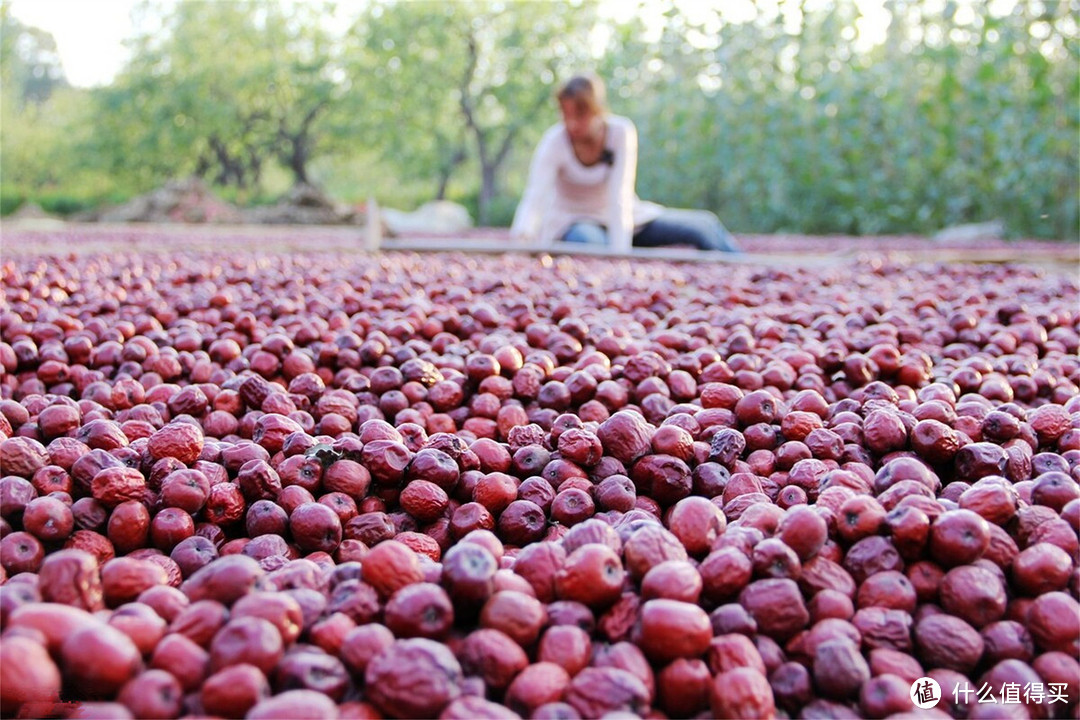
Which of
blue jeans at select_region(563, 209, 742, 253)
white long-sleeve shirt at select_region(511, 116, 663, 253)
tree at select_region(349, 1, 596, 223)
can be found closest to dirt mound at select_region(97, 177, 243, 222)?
tree at select_region(349, 1, 596, 223)

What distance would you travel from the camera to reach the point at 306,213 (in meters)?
22.5

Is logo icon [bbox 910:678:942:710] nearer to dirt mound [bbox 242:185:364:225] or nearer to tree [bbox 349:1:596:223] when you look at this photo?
dirt mound [bbox 242:185:364:225]

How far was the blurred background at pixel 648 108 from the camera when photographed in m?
14.2

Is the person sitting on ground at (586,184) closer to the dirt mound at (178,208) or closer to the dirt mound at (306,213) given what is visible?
the dirt mound at (306,213)

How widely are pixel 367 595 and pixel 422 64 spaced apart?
26.4 meters

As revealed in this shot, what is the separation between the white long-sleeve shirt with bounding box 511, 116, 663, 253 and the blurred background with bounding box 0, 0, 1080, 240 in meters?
8.15

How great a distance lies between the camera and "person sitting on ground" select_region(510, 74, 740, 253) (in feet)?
26.8

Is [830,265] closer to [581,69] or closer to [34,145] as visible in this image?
[581,69]

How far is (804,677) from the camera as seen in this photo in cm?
149

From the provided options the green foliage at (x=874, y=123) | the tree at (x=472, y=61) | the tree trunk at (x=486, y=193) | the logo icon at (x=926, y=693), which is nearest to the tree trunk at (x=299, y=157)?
the tree at (x=472, y=61)

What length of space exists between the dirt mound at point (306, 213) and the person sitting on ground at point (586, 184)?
13617 mm

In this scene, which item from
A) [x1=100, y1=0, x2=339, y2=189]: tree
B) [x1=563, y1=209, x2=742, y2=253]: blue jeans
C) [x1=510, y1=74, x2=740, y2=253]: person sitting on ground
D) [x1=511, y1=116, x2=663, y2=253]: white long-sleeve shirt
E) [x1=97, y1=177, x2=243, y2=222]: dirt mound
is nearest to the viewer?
[x1=510, y1=74, x2=740, y2=253]: person sitting on ground

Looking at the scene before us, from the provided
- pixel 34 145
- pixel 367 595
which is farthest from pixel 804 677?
pixel 34 145

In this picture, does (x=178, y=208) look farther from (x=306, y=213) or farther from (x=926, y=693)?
(x=926, y=693)
